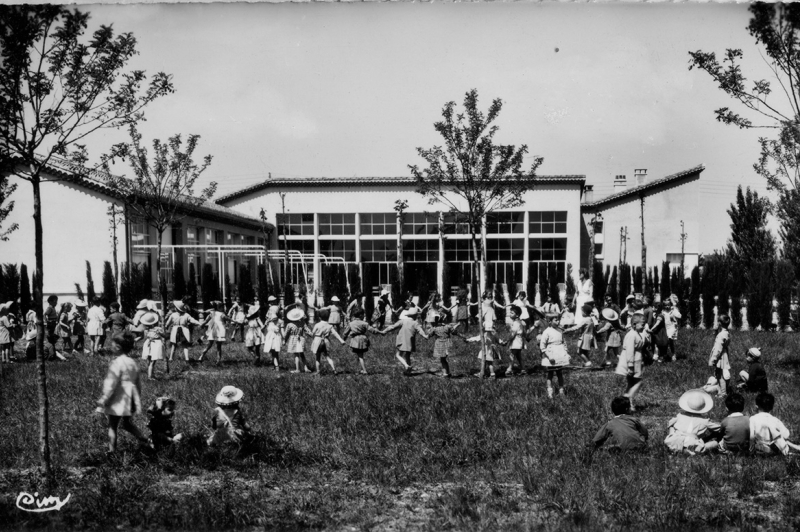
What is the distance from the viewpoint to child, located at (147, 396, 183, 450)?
8.70m

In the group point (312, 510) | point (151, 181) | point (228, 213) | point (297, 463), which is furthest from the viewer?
point (228, 213)

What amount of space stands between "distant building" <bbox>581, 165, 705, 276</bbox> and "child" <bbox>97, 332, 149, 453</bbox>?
40521 millimetres

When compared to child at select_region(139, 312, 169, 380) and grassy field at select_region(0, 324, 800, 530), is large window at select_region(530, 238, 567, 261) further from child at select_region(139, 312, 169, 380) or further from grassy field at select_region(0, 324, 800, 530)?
child at select_region(139, 312, 169, 380)

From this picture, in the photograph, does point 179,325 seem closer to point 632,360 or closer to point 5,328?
point 5,328

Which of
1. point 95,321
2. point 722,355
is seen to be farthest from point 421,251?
point 722,355

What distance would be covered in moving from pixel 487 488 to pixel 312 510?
1910 mm

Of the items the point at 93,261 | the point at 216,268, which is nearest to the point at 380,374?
the point at 93,261

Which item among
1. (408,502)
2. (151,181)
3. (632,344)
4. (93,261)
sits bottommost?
(408,502)

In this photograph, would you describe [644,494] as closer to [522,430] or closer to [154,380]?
[522,430]

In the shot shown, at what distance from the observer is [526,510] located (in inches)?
277

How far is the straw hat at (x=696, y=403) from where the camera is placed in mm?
9117

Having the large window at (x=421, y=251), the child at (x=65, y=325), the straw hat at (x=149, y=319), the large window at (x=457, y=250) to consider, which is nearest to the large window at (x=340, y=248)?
the large window at (x=421, y=251)

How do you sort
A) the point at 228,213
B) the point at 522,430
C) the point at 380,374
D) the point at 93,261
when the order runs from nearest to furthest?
1. the point at 522,430
2. the point at 380,374
3. the point at 93,261
4. the point at 228,213

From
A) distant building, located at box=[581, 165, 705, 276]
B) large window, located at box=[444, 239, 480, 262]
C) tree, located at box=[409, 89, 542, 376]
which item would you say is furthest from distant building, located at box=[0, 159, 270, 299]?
distant building, located at box=[581, 165, 705, 276]
